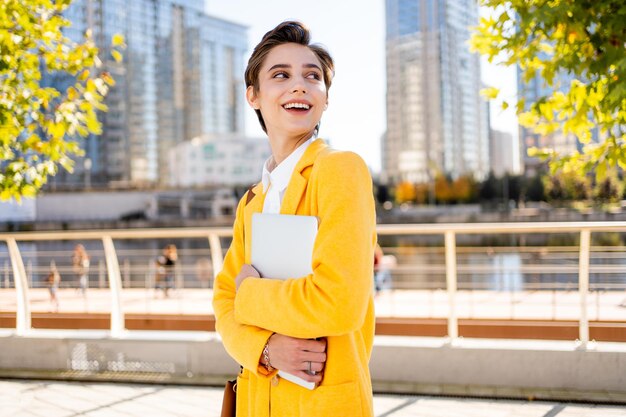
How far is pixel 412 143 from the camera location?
101562 mm

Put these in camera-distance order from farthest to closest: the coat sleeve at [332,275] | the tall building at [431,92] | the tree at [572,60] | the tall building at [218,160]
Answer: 1. the tall building at [431,92]
2. the tall building at [218,160]
3. the tree at [572,60]
4. the coat sleeve at [332,275]

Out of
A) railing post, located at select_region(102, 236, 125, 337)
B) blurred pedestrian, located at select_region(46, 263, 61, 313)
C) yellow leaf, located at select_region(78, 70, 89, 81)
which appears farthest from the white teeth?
blurred pedestrian, located at select_region(46, 263, 61, 313)

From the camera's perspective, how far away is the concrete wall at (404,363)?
3486 mm

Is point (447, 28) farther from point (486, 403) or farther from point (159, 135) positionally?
point (486, 403)

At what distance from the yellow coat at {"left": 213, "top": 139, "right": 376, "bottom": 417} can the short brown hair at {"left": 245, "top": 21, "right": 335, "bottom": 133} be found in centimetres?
22

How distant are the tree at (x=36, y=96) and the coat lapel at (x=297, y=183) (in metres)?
2.81

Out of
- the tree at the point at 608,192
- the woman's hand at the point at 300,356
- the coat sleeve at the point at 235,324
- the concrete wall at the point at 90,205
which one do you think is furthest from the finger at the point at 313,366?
the concrete wall at the point at 90,205

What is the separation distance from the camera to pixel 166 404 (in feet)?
11.7

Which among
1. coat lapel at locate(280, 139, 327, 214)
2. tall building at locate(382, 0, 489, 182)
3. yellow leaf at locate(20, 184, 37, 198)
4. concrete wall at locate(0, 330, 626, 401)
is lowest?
concrete wall at locate(0, 330, 626, 401)

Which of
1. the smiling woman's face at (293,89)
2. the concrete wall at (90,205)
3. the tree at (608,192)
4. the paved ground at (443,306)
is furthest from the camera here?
the concrete wall at (90,205)

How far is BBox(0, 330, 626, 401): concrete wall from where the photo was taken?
3486 mm

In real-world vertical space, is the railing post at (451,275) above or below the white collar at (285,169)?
below

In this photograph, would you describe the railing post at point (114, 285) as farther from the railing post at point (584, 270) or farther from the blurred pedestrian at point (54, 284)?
the railing post at point (584, 270)

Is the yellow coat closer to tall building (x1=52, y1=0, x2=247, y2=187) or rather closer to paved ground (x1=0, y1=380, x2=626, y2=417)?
paved ground (x1=0, y1=380, x2=626, y2=417)
